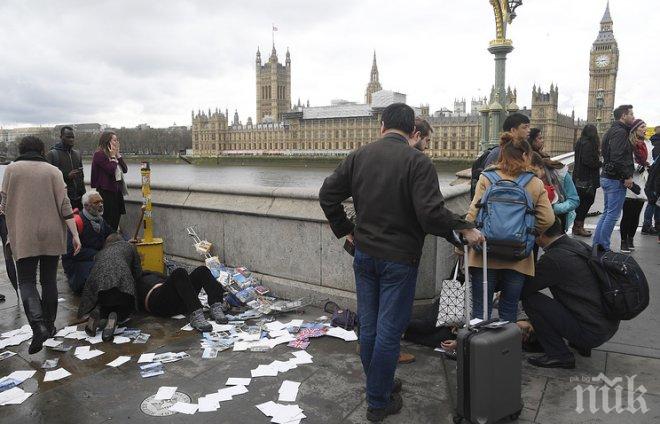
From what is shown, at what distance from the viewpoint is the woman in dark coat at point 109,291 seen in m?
4.30

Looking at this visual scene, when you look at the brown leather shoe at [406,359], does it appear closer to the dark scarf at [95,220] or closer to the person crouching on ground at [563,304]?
the person crouching on ground at [563,304]

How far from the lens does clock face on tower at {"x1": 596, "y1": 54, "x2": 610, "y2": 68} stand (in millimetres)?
107875

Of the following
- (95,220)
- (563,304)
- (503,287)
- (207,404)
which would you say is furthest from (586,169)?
(95,220)

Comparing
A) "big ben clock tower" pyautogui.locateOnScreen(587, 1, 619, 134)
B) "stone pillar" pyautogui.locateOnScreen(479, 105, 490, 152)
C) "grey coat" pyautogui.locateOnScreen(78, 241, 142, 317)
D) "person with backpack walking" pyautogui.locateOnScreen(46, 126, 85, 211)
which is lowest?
"grey coat" pyautogui.locateOnScreen(78, 241, 142, 317)

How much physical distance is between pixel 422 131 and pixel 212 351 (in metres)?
→ 2.31

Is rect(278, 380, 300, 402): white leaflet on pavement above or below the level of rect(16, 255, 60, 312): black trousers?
below

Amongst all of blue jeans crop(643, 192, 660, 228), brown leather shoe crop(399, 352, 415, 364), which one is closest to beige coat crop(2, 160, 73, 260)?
brown leather shoe crop(399, 352, 415, 364)

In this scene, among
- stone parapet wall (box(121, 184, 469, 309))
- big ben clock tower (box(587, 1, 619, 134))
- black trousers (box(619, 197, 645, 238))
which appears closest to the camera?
stone parapet wall (box(121, 184, 469, 309))

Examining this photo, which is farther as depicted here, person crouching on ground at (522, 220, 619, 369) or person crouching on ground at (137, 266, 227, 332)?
person crouching on ground at (137, 266, 227, 332)

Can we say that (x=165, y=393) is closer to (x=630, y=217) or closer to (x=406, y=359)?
(x=406, y=359)

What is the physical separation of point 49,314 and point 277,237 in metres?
2.16

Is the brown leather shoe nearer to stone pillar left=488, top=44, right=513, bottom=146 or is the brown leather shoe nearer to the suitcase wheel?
the suitcase wheel

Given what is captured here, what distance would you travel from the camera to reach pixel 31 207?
158 inches

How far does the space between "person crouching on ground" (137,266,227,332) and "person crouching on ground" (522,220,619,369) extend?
260cm
